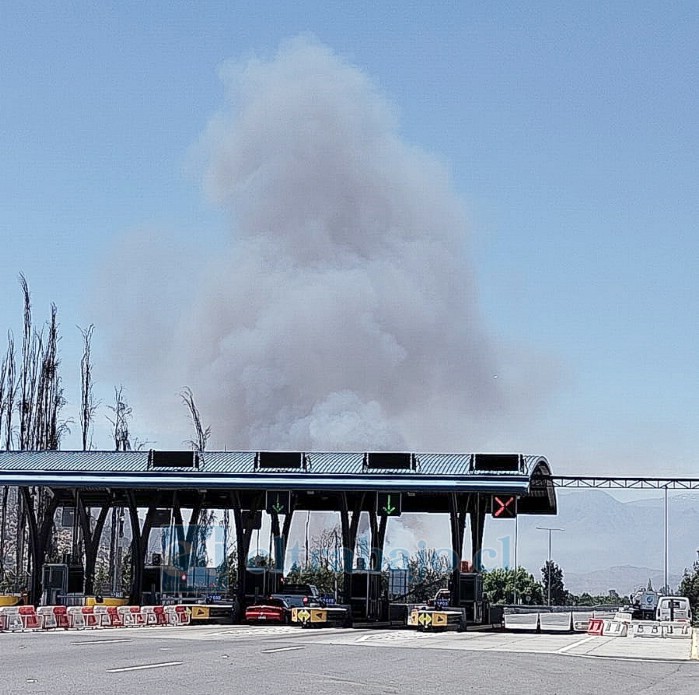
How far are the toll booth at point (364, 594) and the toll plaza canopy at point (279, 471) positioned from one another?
126 inches

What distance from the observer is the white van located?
48.3 metres

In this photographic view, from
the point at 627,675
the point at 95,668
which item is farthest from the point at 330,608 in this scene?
the point at 95,668

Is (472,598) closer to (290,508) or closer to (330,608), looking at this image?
(330,608)

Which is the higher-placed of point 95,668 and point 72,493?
point 72,493

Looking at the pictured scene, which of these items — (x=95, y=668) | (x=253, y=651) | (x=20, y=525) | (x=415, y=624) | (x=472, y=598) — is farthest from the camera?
(x=20, y=525)

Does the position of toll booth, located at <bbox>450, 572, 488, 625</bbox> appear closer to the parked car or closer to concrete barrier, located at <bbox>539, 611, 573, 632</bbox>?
concrete barrier, located at <bbox>539, 611, 573, 632</bbox>

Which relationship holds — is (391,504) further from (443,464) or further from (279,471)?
(279,471)

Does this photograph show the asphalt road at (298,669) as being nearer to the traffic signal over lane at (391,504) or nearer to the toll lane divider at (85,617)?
the toll lane divider at (85,617)

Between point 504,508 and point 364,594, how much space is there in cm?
614

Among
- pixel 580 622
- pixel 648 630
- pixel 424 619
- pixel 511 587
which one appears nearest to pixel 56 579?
Result: pixel 424 619

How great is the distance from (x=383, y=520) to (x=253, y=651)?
26701 millimetres

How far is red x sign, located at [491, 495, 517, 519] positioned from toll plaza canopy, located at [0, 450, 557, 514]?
0.83 metres

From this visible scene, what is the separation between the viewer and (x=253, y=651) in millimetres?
24500

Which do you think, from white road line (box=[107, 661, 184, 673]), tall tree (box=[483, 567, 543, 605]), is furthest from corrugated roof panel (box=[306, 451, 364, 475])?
tall tree (box=[483, 567, 543, 605])
